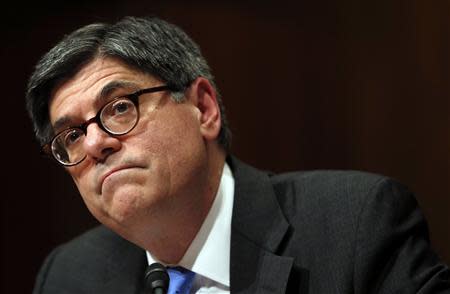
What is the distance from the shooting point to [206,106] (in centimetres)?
225

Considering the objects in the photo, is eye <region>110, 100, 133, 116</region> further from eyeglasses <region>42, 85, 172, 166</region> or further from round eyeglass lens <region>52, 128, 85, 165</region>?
round eyeglass lens <region>52, 128, 85, 165</region>

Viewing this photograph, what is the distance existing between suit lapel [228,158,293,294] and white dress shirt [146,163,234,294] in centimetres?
4

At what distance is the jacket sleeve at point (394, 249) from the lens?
6.11ft

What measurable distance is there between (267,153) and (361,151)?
1.60 feet

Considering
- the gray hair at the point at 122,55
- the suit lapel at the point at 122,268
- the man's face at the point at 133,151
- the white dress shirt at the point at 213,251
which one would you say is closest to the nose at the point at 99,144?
the man's face at the point at 133,151

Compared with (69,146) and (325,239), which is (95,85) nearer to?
(69,146)

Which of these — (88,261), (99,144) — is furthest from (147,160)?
(88,261)

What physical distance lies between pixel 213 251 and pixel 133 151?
1.43ft

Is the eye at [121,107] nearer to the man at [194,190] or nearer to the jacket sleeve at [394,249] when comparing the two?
the man at [194,190]

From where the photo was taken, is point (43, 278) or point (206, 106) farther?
point (43, 278)

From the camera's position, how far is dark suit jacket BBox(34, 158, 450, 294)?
1914 millimetres

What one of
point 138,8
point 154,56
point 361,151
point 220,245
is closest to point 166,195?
point 220,245

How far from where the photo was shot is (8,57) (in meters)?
3.43

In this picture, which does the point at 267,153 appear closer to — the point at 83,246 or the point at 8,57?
the point at 83,246
